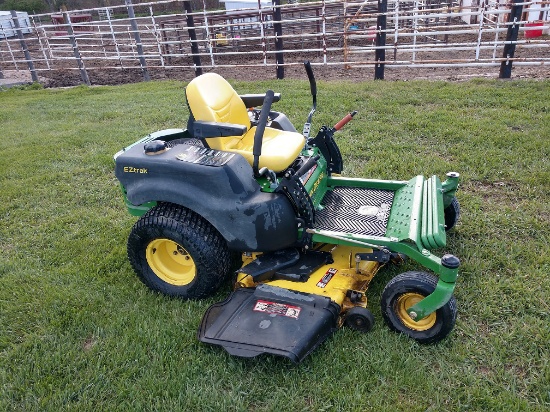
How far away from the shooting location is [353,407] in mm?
2270

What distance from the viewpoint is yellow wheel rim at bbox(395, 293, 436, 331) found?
2631 mm

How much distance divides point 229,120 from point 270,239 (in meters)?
1.06

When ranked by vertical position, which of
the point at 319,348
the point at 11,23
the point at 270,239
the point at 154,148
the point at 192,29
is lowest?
the point at 319,348

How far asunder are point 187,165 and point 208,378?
4.16 ft

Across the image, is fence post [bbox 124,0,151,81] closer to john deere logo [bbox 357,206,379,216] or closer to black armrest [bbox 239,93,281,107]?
black armrest [bbox 239,93,281,107]

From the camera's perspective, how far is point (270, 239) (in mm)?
2908

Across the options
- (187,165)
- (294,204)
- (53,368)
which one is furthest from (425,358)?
(53,368)

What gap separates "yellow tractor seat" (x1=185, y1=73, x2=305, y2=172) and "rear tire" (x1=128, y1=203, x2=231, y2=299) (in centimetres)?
58

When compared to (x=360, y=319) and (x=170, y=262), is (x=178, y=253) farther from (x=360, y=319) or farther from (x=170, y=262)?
(x=360, y=319)

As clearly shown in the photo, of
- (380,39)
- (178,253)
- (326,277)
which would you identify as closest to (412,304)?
(326,277)

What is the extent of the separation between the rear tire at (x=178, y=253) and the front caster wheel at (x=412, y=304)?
1.09 metres

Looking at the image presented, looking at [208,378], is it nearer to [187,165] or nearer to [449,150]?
[187,165]

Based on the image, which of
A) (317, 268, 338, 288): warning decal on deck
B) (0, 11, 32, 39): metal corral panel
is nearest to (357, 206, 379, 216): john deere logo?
(317, 268, 338, 288): warning decal on deck

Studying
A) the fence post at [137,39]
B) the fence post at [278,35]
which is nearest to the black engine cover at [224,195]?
the fence post at [278,35]
